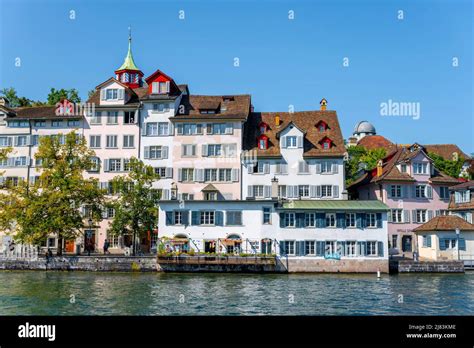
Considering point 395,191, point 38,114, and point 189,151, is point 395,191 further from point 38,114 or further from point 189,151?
point 38,114

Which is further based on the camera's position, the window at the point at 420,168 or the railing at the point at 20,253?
the window at the point at 420,168

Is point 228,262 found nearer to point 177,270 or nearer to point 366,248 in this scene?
point 177,270

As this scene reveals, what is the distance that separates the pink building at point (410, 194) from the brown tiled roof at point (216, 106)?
57.0 feet

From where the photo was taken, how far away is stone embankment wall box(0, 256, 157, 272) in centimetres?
4528

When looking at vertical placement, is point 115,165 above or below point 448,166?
below

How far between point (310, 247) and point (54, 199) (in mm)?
24553

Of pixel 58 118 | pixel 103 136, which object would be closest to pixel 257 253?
pixel 103 136

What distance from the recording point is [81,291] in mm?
31078

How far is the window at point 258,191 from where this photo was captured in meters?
54.5

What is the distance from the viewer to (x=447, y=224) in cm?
4956

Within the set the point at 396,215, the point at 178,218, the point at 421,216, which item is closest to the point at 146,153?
the point at 178,218

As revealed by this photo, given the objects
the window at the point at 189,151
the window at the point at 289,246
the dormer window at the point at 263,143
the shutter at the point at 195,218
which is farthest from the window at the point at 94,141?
the window at the point at 289,246

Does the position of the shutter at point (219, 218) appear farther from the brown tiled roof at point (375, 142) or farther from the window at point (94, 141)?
the brown tiled roof at point (375, 142)
